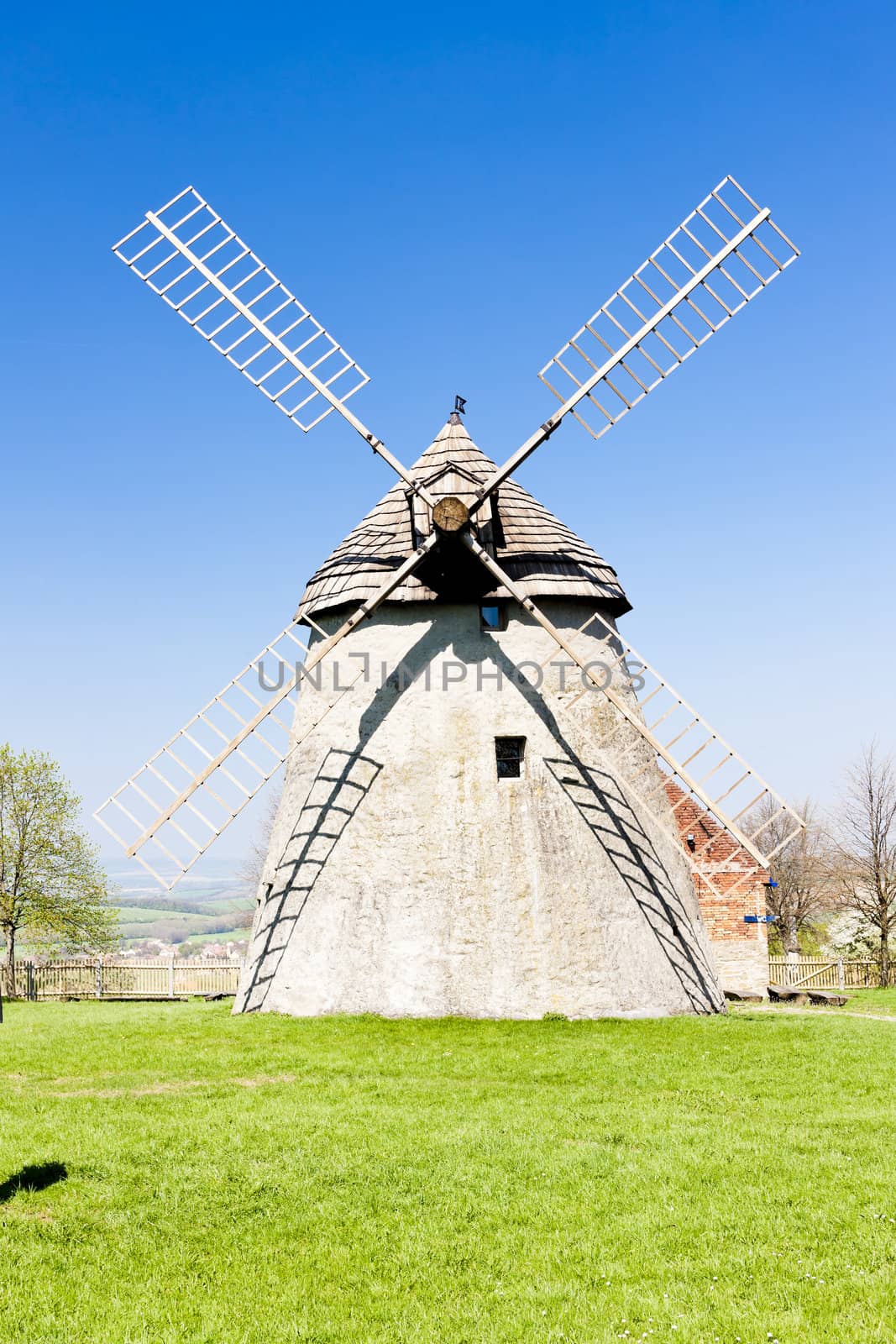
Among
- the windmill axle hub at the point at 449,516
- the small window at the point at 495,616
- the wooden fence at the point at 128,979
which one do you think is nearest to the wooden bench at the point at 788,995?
the small window at the point at 495,616

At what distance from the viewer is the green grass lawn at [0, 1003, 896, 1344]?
6.07 m

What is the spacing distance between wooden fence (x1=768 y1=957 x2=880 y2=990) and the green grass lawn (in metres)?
17.1

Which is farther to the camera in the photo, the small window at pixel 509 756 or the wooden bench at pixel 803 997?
the wooden bench at pixel 803 997

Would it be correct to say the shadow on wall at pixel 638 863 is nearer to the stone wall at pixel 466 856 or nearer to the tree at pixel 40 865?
the stone wall at pixel 466 856

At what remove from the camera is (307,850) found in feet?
54.7

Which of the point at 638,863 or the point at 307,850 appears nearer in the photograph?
the point at 638,863

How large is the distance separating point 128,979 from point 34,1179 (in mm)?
21216

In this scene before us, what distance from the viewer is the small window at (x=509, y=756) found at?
54.0 feet

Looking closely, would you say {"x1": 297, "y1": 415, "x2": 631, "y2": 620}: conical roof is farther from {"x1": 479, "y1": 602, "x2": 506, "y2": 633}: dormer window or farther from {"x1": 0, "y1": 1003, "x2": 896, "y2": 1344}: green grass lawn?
{"x1": 0, "y1": 1003, "x2": 896, "y2": 1344}: green grass lawn

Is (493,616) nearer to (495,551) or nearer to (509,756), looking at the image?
(495,551)

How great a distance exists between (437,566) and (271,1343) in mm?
12187

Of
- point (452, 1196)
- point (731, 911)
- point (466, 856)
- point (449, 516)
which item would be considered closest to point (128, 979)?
point (731, 911)

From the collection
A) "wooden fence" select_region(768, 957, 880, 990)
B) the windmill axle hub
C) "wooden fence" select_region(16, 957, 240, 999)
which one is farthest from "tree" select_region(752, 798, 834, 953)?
the windmill axle hub

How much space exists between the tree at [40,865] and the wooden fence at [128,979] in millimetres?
3403
